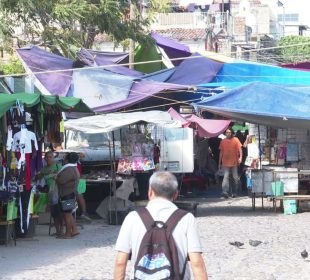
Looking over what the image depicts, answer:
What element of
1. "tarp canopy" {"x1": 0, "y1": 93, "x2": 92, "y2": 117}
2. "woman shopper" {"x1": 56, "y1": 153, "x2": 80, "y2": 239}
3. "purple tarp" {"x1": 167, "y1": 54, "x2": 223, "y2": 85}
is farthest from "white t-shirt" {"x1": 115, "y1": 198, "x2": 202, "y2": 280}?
"purple tarp" {"x1": 167, "y1": 54, "x2": 223, "y2": 85}

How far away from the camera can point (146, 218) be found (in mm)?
4727

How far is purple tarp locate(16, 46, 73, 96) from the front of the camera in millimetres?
17688

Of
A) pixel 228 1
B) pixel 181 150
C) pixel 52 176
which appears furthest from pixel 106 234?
pixel 228 1

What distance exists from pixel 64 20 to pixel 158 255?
40.5ft

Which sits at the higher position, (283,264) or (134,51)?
(134,51)

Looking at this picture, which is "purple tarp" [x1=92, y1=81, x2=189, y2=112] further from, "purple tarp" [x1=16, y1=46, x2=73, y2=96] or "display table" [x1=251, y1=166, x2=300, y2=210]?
"display table" [x1=251, y1=166, x2=300, y2=210]

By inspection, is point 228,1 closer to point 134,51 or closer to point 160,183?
point 134,51

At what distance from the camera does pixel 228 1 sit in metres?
56.1

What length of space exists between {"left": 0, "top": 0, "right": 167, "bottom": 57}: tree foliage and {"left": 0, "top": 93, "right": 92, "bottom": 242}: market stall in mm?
3629

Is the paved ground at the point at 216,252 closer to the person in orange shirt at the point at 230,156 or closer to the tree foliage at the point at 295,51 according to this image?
the person in orange shirt at the point at 230,156

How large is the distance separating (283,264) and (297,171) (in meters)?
6.17

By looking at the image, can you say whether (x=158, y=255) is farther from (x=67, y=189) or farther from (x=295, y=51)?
(x=295, y=51)

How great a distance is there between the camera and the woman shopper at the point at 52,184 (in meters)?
12.8

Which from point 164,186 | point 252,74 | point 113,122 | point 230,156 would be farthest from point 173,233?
point 252,74
